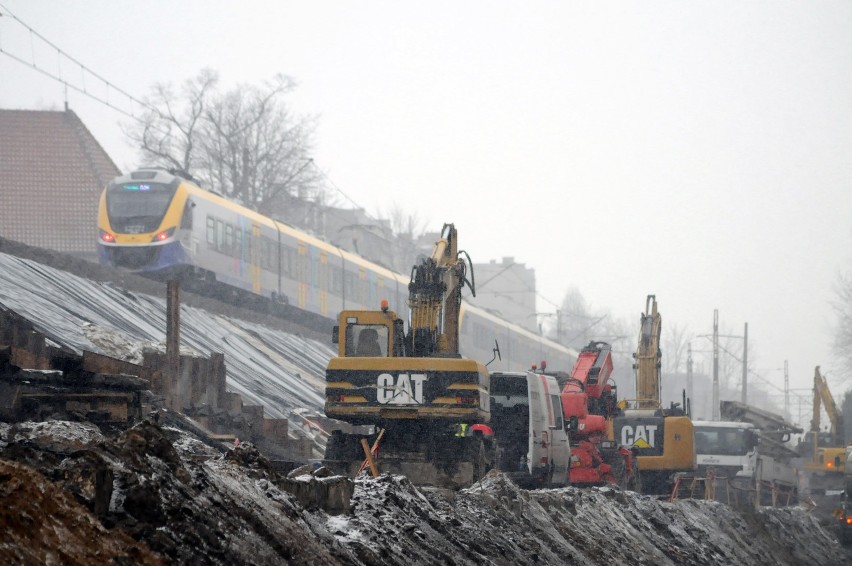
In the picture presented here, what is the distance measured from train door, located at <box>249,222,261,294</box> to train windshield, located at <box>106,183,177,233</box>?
3.91 metres

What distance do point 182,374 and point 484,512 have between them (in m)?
10.2

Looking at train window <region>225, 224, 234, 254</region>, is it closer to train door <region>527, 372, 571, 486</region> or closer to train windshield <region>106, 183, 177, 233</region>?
train windshield <region>106, 183, 177, 233</region>

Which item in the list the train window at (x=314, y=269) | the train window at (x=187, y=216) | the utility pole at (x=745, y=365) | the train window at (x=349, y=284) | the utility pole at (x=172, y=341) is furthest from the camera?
the utility pole at (x=745, y=365)

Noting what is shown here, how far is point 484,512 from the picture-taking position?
1174 cm

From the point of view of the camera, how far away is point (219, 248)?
1247 inches

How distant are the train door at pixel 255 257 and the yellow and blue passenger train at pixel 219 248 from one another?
3 cm

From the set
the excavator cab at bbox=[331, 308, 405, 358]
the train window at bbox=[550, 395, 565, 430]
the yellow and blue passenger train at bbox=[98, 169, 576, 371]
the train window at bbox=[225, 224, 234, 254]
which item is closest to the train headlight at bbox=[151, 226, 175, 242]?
the yellow and blue passenger train at bbox=[98, 169, 576, 371]

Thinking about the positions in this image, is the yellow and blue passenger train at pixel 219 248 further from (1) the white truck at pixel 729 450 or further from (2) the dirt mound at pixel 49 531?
(2) the dirt mound at pixel 49 531

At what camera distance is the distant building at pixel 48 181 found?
5725 centimetres

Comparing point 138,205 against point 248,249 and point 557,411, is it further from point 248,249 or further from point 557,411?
point 557,411

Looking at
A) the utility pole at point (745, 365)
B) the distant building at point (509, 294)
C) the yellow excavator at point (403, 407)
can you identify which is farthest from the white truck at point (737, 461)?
the distant building at point (509, 294)

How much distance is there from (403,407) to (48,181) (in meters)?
44.5

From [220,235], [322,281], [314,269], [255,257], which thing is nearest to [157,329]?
[220,235]

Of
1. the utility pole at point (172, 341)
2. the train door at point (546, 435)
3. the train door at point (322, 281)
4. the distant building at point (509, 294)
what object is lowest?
the train door at point (546, 435)
